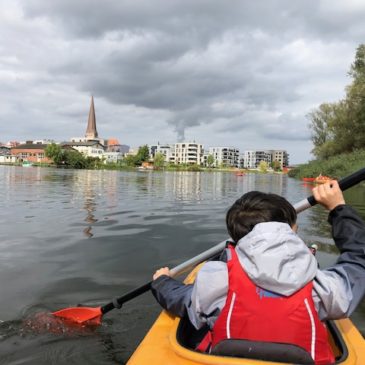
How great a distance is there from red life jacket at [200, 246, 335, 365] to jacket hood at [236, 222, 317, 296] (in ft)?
0.14

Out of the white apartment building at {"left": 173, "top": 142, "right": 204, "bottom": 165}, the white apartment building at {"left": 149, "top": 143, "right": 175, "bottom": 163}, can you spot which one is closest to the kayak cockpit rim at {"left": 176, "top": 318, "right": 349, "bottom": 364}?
the white apartment building at {"left": 173, "top": 142, "right": 204, "bottom": 165}

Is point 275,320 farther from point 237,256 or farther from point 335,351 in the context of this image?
point 335,351

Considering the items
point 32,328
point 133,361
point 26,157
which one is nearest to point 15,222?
point 32,328

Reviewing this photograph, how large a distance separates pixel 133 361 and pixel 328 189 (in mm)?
1561

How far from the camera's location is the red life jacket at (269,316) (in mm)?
1794

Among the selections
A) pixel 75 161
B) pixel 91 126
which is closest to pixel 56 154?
pixel 75 161

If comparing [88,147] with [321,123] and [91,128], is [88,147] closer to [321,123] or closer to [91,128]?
[91,128]

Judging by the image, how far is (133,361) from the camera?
2.12 metres

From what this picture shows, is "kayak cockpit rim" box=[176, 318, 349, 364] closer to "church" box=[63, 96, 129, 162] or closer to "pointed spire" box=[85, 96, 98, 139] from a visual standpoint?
"church" box=[63, 96, 129, 162]

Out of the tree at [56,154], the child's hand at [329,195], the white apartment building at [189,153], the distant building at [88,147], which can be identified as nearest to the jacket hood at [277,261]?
the child's hand at [329,195]

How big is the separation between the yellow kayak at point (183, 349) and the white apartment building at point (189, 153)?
16874 cm

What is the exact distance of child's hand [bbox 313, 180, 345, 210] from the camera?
92.8 inches

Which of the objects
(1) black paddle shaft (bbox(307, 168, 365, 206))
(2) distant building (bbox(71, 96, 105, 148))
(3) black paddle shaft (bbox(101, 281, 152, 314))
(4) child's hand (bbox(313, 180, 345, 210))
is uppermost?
(2) distant building (bbox(71, 96, 105, 148))

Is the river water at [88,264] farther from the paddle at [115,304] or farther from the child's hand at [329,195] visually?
the child's hand at [329,195]
